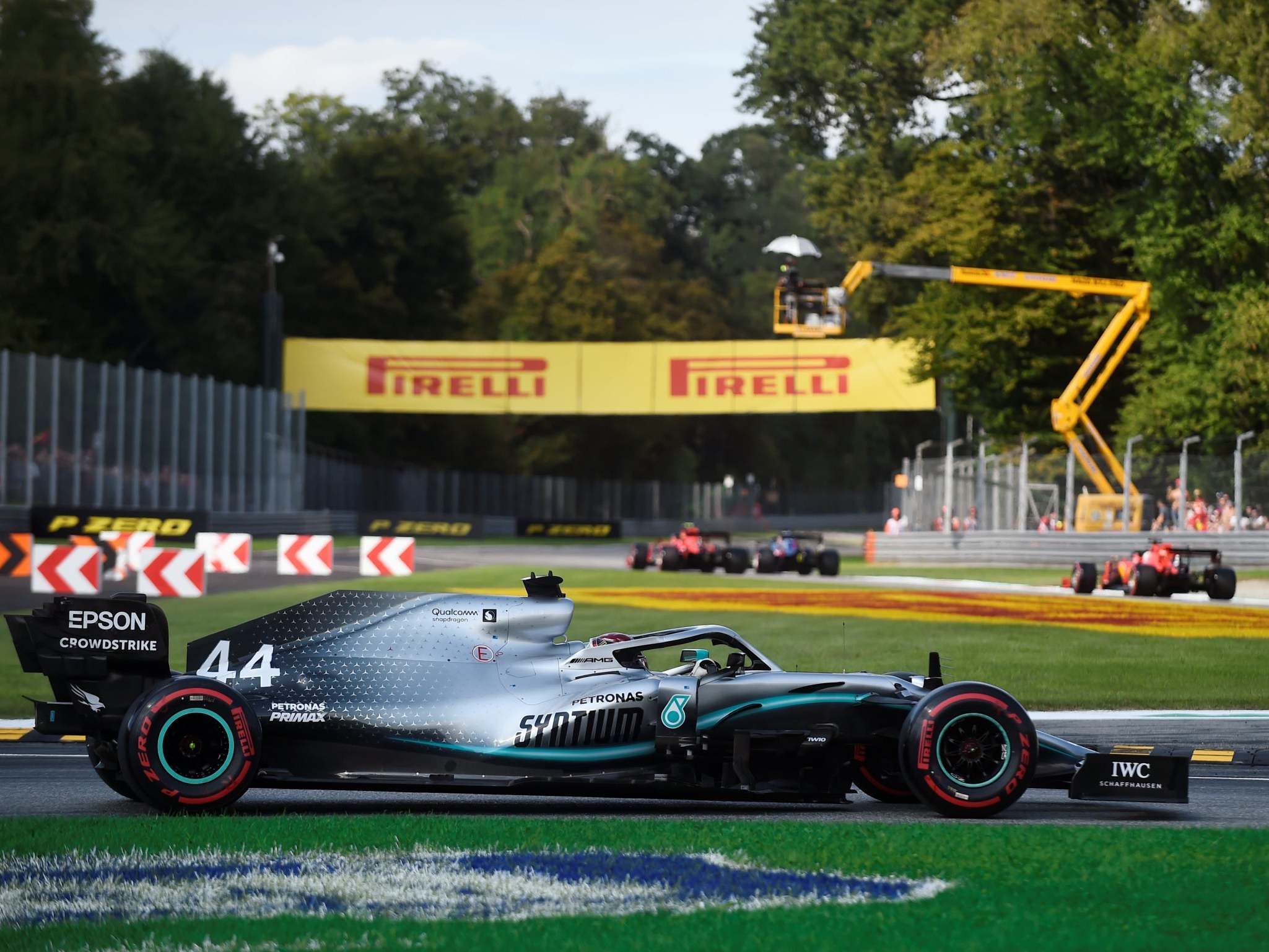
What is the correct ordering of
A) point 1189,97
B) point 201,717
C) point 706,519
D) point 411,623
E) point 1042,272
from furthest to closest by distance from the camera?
point 706,519, point 1042,272, point 1189,97, point 411,623, point 201,717

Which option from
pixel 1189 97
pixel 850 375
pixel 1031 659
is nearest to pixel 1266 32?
pixel 1189 97

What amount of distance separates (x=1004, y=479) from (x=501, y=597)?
3480cm

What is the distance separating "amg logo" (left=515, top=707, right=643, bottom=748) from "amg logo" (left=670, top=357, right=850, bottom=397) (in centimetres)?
4837

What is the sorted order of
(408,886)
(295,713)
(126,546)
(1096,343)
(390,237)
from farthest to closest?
(390,237)
(1096,343)
(126,546)
(295,713)
(408,886)

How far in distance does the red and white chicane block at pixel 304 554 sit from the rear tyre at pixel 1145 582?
13097mm

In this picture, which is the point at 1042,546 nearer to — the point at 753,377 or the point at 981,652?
the point at 753,377

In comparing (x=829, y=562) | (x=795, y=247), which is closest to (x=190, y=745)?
(x=795, y=247)

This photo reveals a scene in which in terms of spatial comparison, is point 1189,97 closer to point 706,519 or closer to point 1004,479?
point 1004,479

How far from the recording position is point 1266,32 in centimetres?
3869

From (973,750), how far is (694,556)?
3117 cm

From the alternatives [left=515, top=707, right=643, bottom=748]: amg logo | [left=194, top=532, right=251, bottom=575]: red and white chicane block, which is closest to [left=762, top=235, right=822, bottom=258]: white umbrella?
[left=194, top=532, right=251, bottom=575]: red and white chicane block

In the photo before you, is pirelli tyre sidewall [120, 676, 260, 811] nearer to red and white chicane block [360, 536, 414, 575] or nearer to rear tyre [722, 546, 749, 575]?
red and white chicane block [360, 536, 414, 575]

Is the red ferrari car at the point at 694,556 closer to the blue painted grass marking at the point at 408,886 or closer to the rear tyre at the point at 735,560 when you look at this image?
the rear tyre at the point at 735,560

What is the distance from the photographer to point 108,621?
931 centimetres
